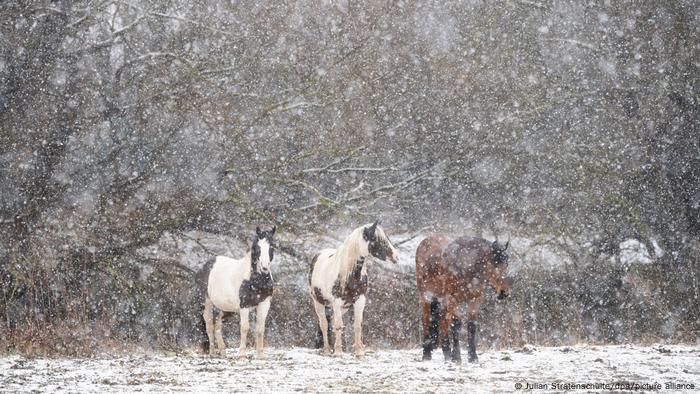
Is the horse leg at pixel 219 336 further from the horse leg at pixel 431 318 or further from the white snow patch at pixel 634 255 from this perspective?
the white snow patch at pixel 634 255

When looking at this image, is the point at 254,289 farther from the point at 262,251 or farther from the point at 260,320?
the point at 262,251

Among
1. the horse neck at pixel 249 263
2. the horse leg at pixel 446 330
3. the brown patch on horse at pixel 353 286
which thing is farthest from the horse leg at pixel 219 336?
the horse leg at pixel 446 330

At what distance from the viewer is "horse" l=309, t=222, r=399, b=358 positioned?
10.1 m

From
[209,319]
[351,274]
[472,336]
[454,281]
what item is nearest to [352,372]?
[472,336]

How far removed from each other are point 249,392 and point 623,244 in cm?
1374

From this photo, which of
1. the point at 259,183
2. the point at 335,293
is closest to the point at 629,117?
the point at 259,183

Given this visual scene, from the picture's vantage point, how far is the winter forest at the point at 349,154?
558 inches

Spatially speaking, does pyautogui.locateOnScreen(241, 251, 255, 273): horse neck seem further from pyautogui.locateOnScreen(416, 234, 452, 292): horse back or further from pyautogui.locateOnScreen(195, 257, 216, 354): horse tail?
pyautogui.locateOnScreen(416, 234, 452, 292): horse back

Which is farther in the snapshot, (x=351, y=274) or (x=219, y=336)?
(x=219, y=336)

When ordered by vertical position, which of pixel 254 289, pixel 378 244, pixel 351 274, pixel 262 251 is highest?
pixel 378 244

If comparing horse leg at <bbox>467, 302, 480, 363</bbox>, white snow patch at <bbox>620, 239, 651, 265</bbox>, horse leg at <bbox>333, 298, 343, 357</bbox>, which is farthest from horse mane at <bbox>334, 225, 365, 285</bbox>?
white snow patch at <bbox>620, 239, 651, 265</bbox>

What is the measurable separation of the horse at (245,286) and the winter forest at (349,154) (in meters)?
1.85

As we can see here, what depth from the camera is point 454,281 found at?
9.68 m

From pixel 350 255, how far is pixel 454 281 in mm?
1355
